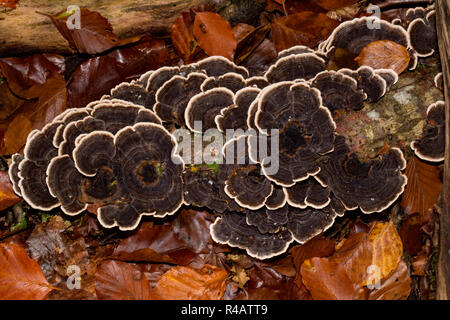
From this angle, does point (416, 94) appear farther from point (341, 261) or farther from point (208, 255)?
point (208, 255)

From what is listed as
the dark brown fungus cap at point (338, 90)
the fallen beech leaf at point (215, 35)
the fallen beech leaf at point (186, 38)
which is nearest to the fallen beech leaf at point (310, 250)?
the dark brown fungus cap at point (338, 90)

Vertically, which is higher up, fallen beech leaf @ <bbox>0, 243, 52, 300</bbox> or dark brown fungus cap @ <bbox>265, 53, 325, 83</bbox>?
dark brown fungus cap @ <bbox>265, 53, 325, 83</bbox>

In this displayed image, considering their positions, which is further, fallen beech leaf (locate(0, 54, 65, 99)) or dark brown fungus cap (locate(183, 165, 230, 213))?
fallen beech leaf (locate(0, 54, 65, 99))

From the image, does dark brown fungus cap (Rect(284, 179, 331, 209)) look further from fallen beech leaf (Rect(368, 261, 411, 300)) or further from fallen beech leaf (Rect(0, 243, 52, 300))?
fallen beech leaf (Rect(0, 243, 52, 300))

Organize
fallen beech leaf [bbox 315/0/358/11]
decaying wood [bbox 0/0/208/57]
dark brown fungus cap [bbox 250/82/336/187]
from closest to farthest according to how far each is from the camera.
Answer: dark brown fungus cap [bbox 250/82/336/187] < decaying wood [bbox 0/0/208/57] < fallen beech leaf [bbox 315/0/358/11]

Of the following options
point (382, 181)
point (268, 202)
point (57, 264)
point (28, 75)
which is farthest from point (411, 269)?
point (28, 75)

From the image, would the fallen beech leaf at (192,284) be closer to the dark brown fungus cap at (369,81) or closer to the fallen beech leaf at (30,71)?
the dark brown fungus cap at (369,81)

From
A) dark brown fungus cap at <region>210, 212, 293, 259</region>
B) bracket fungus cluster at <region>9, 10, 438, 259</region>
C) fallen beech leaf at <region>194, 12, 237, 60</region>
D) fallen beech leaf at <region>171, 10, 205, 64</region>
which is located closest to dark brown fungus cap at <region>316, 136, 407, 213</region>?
bracket fungus cluster at <region>9, 10, 438, 259</region>
